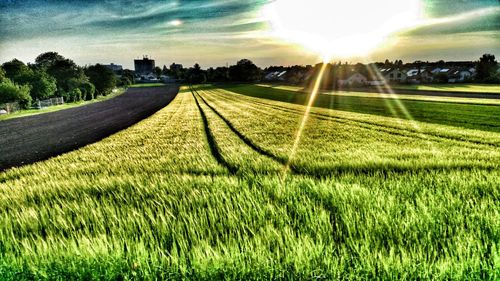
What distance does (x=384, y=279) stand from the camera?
2117mm

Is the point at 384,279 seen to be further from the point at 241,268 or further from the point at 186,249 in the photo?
the point at 186,249

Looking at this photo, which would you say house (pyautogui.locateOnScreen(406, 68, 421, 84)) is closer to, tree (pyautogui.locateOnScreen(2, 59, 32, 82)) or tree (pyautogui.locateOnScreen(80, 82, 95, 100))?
tree (pyautogui.locateOnScreen(80, 82, 95, 100))

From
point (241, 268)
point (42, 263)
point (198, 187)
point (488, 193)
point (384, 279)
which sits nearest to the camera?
point (384, 279)

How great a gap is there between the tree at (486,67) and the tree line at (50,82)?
122m

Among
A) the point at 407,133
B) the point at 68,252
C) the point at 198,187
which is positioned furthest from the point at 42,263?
the point at 407,133

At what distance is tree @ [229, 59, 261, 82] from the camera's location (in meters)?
166

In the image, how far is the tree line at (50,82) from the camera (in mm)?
47331

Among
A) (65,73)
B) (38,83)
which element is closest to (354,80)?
(65,73)

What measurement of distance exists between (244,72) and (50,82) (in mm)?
110969

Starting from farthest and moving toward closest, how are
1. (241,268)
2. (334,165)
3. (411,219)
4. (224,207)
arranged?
(334,165) < (224,207) < (411,219) < (241,268)

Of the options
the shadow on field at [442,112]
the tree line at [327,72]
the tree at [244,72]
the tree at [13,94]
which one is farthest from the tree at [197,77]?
the shadow on field at [442,112]

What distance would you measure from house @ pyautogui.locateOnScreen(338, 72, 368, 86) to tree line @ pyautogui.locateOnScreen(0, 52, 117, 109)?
75085 mm

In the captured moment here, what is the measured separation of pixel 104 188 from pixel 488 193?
566cm

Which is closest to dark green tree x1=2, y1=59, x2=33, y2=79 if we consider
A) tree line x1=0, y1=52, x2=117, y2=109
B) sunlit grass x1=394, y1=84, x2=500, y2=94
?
tree line x1=0, y1=52, x2=117, y2=109
